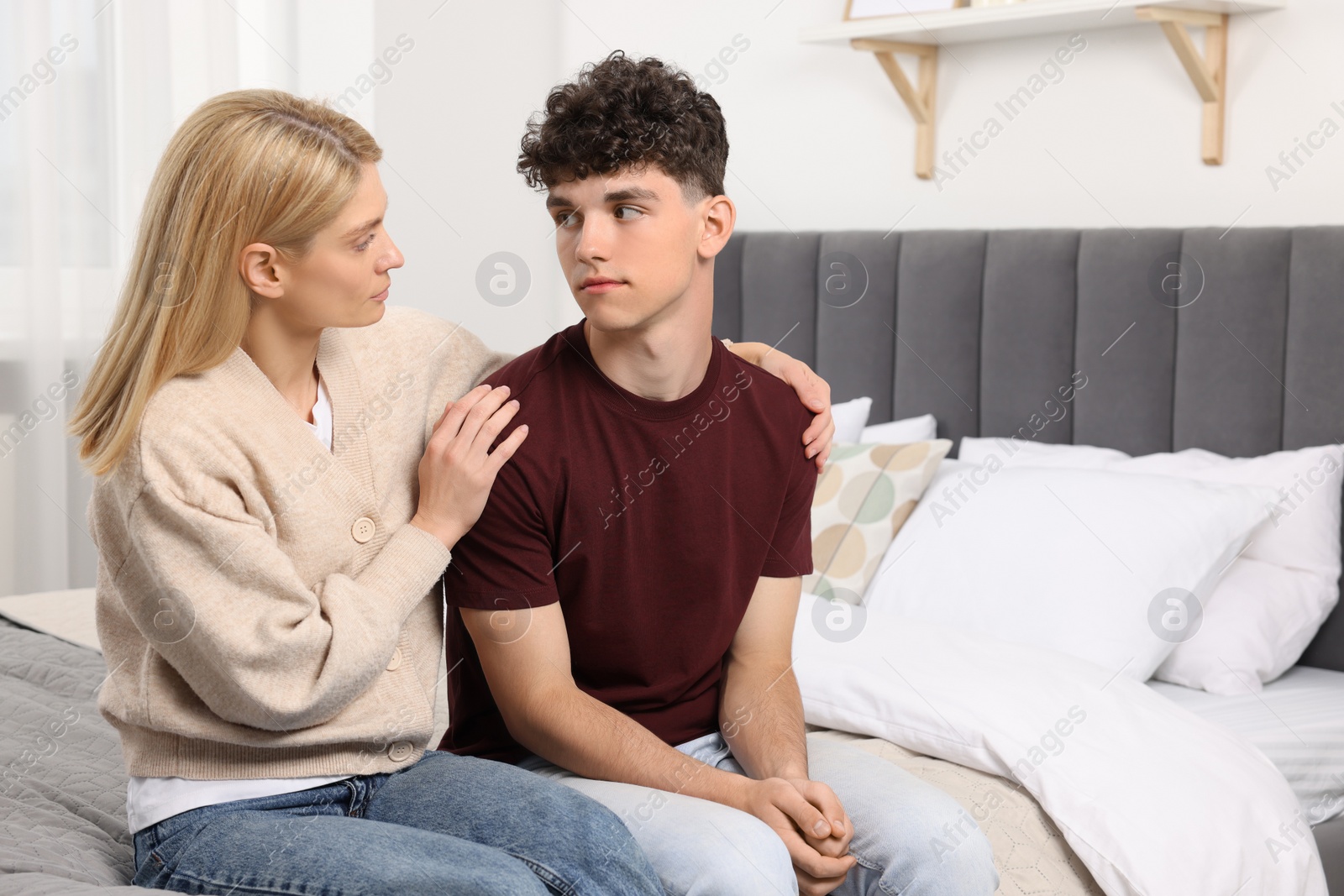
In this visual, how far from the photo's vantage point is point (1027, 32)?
2494 mm

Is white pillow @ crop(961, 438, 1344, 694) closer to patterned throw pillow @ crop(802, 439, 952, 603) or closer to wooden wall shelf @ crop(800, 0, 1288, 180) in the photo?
patterned throw pillow @ crop(802, 439, 952, 603)

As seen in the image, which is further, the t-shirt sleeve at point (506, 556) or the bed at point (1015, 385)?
the bed at point (1015, 385)

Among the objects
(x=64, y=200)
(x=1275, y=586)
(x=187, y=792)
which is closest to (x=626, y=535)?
(x=187, y=792)

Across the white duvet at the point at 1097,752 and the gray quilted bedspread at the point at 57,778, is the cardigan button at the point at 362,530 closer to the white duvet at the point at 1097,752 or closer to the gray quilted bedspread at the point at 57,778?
the gray quilted bedspread at the point at 57,778

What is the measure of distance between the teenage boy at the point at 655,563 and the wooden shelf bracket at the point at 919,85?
134 cm

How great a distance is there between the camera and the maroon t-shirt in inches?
52.9

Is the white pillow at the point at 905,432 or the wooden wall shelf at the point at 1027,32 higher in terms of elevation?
the wooden wall shelf at the point at 1027,32

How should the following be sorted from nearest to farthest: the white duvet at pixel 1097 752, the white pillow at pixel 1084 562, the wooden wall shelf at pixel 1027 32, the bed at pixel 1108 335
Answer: the white duvet at pixel 1097 752, the white pillow at pixel 1084 562, the bed at pixel 1108 335, the wooden wall shelf at pixel 1027 32

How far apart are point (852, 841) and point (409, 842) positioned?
0.46 m

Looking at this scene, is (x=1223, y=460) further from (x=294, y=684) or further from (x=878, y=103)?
(x=294, y=684)

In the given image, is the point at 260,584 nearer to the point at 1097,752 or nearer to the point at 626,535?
the point at 626,535

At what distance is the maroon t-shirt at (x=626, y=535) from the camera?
1343 mm

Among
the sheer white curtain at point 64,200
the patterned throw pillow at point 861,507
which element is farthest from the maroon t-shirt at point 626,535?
the sheer white curtain at point 64,200

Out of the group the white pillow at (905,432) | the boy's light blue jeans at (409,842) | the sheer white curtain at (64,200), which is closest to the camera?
the boy's light blue jeans at (409,842)
